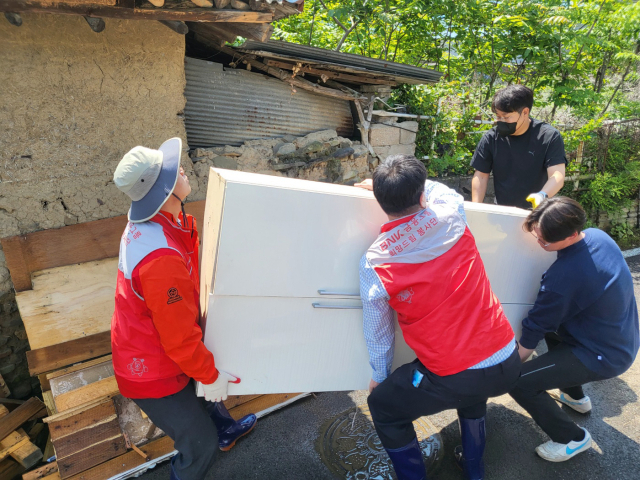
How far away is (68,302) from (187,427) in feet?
5.43

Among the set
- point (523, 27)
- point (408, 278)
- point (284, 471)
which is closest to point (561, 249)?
point (408, 278)

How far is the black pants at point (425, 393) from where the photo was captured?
2.08 meters

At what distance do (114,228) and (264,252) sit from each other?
1.86 meters

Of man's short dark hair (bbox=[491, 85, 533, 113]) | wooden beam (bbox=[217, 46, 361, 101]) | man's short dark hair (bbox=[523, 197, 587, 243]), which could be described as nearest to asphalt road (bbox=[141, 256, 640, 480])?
man's short dark hair (bbox=[523, 197, 587, 243])

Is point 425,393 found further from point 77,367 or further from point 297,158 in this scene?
point 297,158

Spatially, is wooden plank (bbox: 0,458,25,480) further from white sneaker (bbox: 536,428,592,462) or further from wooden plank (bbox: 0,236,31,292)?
white sneaker (bbox: 536,428,592,462)

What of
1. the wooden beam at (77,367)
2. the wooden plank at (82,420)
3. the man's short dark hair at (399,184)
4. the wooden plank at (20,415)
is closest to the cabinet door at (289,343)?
the man's short dark hair at (399,184)

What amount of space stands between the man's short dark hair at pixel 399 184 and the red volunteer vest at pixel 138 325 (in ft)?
3.29

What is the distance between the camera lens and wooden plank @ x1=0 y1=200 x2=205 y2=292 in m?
2.97

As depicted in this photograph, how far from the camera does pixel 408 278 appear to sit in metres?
1.95

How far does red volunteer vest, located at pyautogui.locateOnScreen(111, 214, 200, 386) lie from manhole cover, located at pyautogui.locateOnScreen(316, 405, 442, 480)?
1.36 metres

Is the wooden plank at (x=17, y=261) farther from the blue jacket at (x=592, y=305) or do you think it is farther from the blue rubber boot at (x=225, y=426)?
the blue jacket at (x=592, y=305)

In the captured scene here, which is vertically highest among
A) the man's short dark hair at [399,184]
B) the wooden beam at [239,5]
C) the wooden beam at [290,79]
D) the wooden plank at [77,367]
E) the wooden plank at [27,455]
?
the wooden beam at [239,5]

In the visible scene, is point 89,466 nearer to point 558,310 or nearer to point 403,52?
point 558,310
